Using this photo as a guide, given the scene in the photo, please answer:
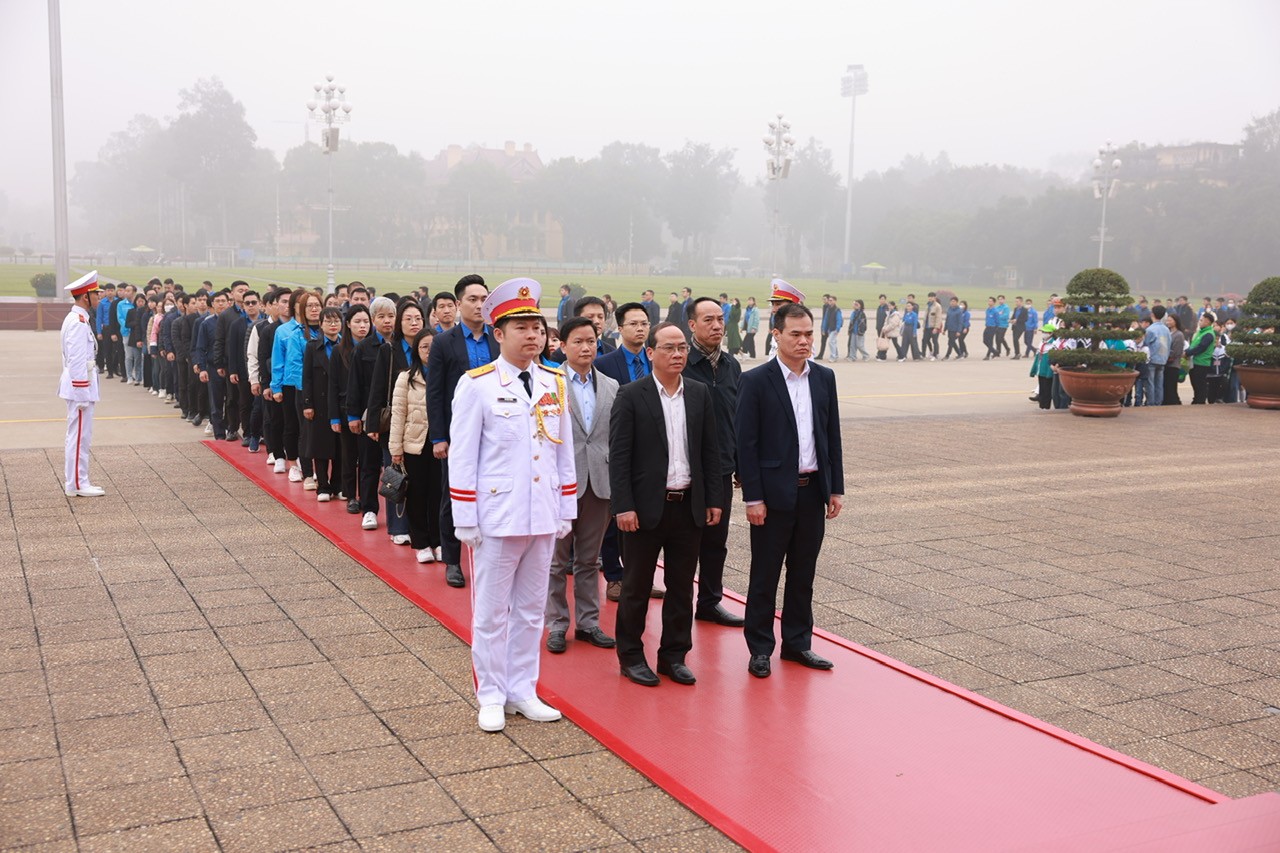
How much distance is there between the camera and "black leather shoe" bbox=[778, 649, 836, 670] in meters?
5.27

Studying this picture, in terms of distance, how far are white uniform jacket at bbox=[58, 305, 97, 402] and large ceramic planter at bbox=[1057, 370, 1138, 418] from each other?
12.6 meters

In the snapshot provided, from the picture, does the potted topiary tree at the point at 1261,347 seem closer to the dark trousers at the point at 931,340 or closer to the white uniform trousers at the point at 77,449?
the dark trousers at the point at 931,340

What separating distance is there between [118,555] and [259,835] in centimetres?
425

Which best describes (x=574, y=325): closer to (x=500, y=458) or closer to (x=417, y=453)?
(x=500, y=458)

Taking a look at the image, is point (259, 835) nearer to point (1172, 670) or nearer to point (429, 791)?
point (429, 791)

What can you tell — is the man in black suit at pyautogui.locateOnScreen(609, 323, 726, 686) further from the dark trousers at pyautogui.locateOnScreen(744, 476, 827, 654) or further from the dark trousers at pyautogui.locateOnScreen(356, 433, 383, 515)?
the dark trousers at pyautogui.locateOnScreen(356, 433, 383, 515)

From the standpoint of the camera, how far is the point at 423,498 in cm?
726

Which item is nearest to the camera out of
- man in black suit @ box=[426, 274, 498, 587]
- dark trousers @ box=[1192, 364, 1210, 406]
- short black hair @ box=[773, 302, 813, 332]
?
short black hair @ box=[773, 302, 813, 332]

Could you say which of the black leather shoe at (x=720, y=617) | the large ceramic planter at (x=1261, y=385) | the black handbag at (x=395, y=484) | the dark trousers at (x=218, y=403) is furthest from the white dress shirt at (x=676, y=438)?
the large ceramic planter at (x=1261, y=385)

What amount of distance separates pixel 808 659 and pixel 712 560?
2.82 feet

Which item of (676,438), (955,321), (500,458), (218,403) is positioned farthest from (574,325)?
(955,321)

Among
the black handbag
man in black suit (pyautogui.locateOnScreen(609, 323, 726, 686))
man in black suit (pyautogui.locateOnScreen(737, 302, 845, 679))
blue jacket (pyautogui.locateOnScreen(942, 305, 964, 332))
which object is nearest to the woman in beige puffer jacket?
→ the black handbag

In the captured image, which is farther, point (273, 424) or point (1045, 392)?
point (1045, 392)

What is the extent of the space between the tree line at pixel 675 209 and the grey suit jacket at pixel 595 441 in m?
65.5
